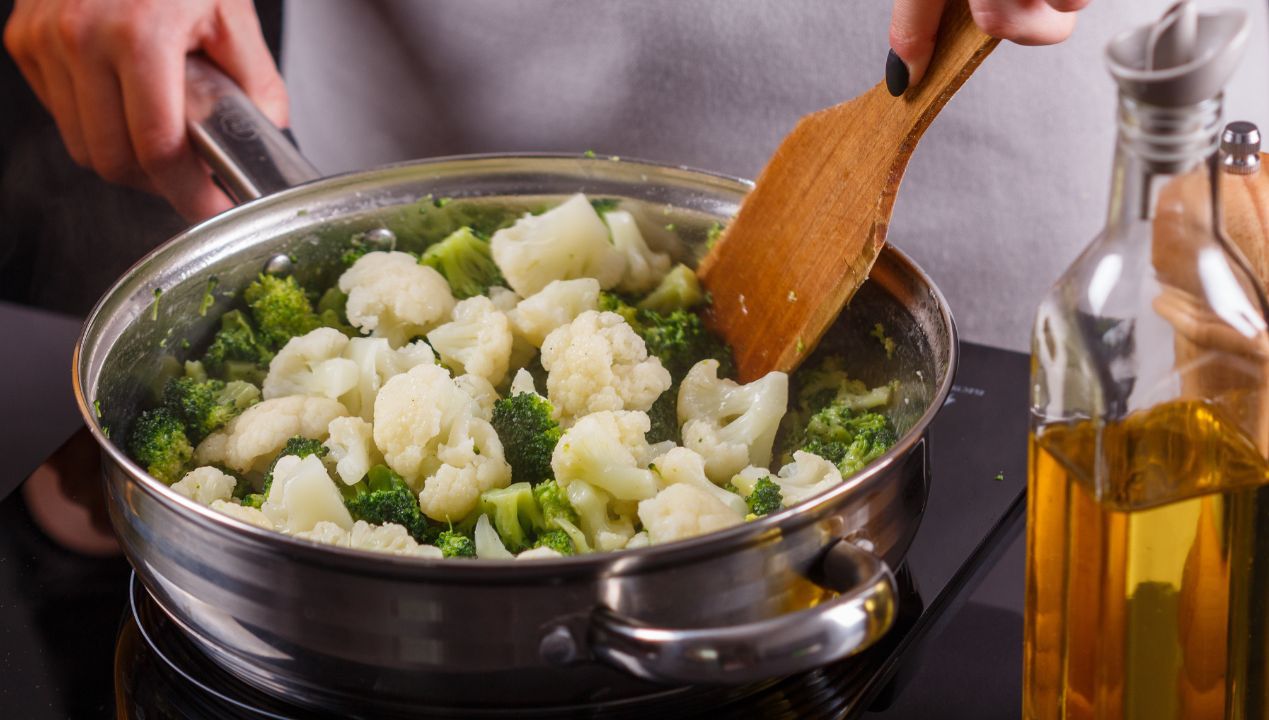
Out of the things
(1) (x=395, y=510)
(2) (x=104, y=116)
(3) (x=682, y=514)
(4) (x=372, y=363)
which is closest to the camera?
(3) (x=682, y=514)

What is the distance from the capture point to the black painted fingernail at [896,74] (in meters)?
1.23

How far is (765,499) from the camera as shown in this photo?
3.88 ft

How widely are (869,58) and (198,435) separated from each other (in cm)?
135

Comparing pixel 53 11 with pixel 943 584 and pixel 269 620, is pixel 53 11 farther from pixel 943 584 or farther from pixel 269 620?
pixel 943 584

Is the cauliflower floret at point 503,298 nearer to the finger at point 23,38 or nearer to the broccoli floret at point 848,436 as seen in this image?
the broccoli floret at point 848,436

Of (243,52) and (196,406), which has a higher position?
(243,52)

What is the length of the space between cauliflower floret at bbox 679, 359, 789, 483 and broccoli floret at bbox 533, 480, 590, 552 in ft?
0.57

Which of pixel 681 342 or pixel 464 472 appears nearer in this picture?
pixel 464 472

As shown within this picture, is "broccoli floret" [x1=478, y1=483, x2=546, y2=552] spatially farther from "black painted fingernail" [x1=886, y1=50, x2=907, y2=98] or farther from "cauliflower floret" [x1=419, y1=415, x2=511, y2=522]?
"black painted fingernail" [x1=886, y1=50, x2=907, y2=98]

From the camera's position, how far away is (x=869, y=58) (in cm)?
218

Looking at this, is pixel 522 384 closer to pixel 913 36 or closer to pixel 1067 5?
pixel 913 36

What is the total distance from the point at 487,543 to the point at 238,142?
29.9 inches

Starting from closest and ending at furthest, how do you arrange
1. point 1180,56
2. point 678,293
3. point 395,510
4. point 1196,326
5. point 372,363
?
point 1180,56, point 1196,326, point 395,510, point 372,363, point 678,293

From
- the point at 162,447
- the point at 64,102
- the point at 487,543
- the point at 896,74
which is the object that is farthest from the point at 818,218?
the point at 64,102
